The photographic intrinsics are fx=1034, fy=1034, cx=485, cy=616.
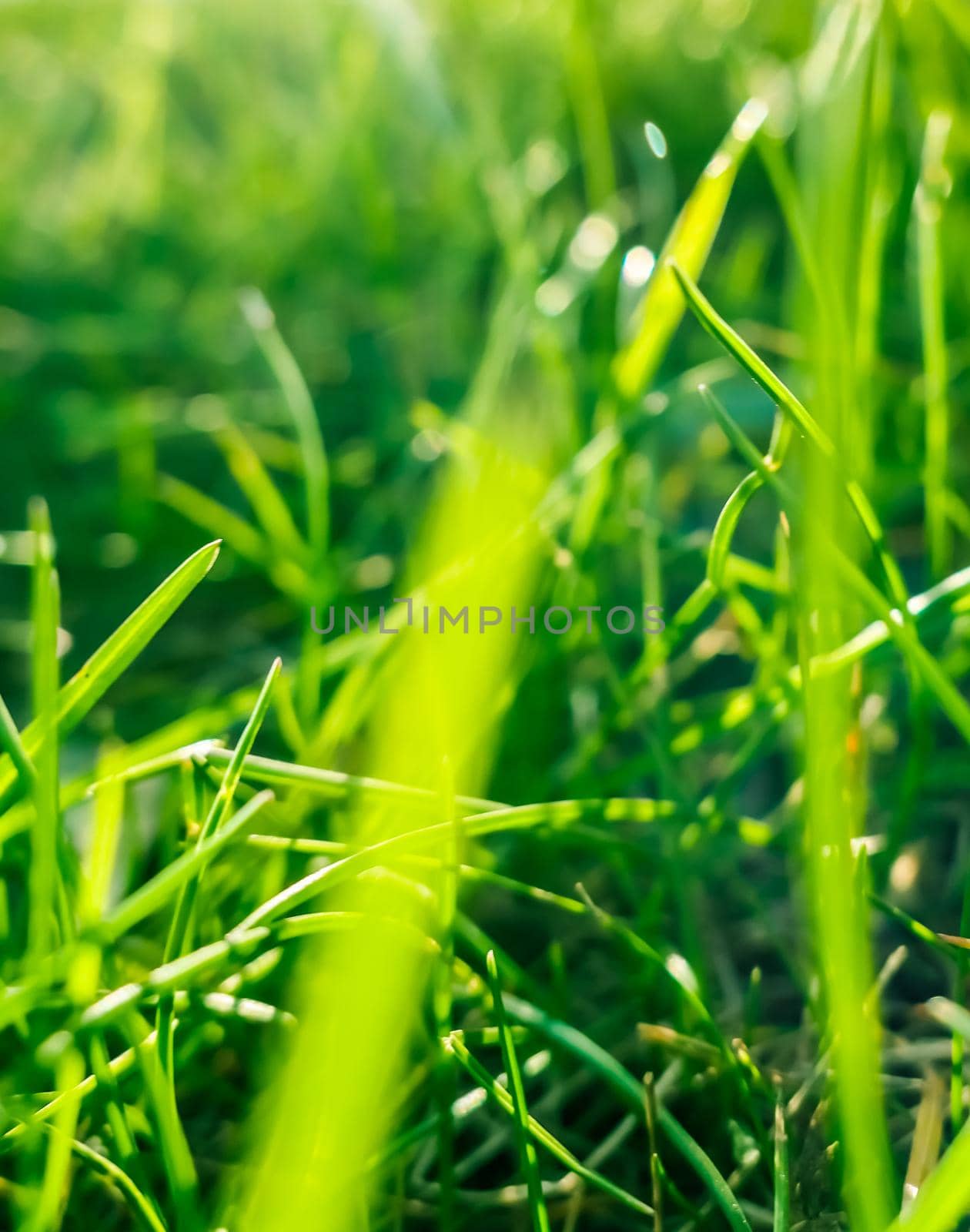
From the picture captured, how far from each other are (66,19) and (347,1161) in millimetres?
1415

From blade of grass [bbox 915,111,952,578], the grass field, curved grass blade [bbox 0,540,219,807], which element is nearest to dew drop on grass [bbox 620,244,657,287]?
A: the grass field

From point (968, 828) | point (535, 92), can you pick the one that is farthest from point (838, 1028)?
point (535, 92)

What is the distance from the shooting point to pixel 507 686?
49 cm

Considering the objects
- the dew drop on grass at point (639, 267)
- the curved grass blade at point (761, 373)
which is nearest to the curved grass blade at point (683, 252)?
the dew drop on grass at point (639, 267)

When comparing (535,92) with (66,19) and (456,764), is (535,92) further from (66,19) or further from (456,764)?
(456,764)

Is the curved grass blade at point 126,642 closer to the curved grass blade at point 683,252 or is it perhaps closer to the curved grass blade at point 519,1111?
the curved grass blade at point 519,1111

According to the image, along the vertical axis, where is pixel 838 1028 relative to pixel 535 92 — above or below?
below

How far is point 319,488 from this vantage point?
532 millimetres

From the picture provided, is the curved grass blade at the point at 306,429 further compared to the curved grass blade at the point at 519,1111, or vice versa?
the curved grass blade at the point at 306,429

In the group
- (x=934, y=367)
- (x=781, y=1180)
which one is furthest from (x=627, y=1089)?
(x=934, y=367)

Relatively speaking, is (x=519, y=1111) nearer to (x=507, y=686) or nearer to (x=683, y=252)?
(x=507, y=686)

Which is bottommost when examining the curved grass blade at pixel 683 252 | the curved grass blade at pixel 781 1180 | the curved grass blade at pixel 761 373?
the curved grass blade at pixel 781 1180

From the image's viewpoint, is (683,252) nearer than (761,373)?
No

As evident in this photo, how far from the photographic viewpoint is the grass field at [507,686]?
340mm
